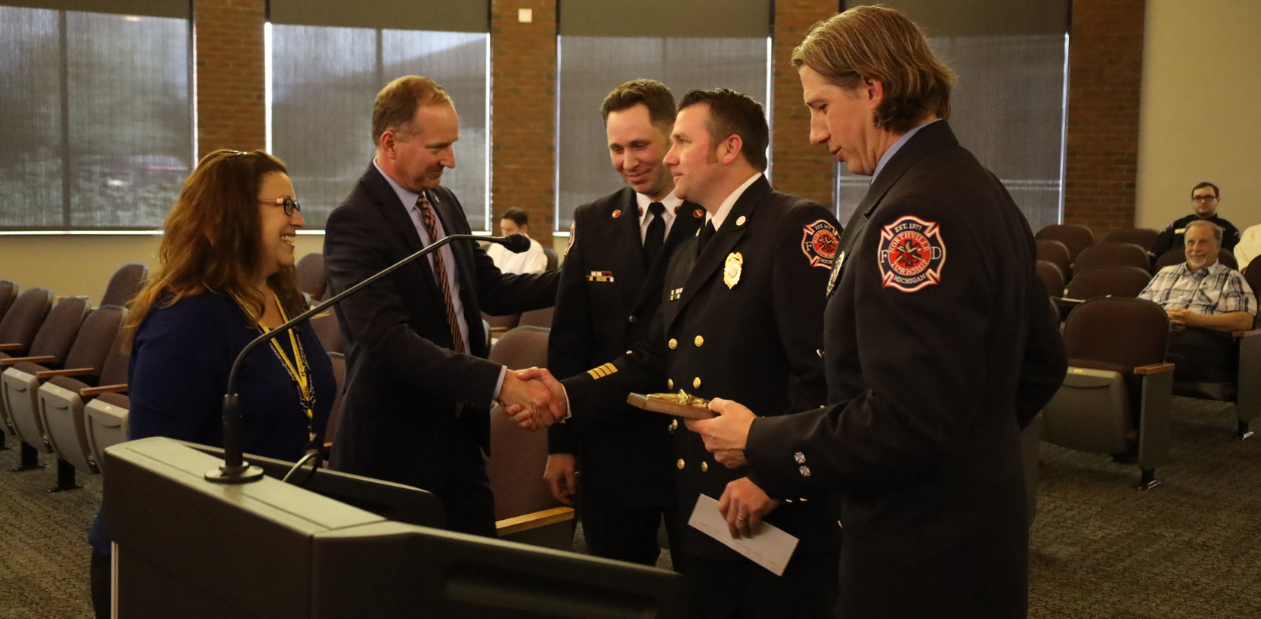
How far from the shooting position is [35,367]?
16.9 feet

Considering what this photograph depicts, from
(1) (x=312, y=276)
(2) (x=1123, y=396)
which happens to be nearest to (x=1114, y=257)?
(2) (x=1123, y=396)

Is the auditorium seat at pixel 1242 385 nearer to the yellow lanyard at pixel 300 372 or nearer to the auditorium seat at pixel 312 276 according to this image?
the yellow lanyard at pixel 300 372

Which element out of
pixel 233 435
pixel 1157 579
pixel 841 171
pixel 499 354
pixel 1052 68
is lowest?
pixel 1157 579

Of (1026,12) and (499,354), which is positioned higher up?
(1026,12)

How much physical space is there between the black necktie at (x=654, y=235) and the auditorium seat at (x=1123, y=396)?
3.02m

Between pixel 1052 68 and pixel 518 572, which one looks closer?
pixel 518 572

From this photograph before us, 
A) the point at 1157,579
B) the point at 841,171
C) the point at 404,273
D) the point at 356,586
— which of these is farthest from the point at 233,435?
the point at 841,171

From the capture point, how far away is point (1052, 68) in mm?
10242

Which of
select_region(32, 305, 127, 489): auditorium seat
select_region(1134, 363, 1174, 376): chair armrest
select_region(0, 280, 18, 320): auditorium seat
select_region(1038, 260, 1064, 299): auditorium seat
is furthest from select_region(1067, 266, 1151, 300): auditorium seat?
A: select_region(0, 280, 18, 320): auditorium seat

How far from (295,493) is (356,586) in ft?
0.64

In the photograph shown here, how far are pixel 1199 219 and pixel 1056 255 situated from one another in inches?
58.4

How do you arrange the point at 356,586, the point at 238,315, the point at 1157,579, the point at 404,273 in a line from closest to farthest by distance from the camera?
the point at 356,586 → the point at 238,315 → the point at 404,273 → the point at 1157,579

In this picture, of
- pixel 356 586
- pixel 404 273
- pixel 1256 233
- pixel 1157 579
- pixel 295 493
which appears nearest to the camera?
pixel 356 586

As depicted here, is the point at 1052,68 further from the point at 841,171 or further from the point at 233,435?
the point at 233,435
